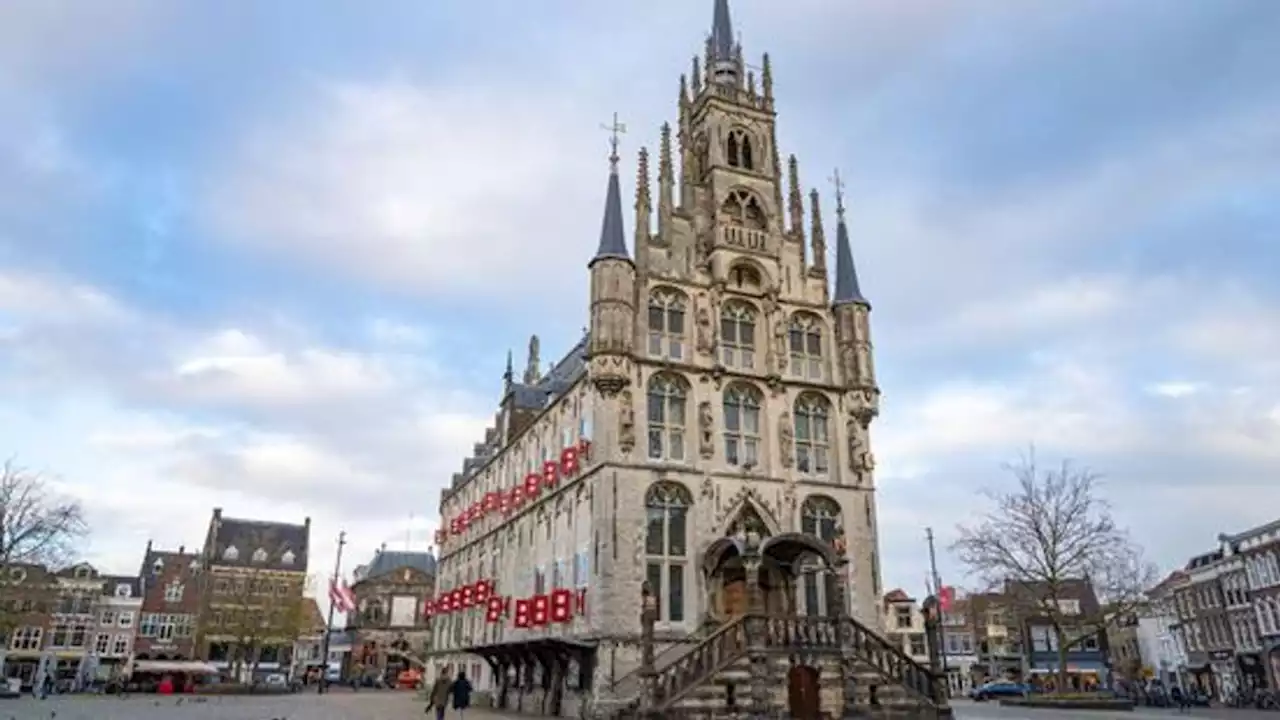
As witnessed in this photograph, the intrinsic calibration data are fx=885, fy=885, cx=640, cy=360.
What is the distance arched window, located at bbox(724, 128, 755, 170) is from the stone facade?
0.21 feet

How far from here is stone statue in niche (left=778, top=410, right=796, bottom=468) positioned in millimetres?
33719

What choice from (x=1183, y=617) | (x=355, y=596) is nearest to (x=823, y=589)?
(x=1183, y=617)

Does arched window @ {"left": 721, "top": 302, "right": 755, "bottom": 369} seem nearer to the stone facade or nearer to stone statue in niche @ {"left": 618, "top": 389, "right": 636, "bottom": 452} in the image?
the stone facade

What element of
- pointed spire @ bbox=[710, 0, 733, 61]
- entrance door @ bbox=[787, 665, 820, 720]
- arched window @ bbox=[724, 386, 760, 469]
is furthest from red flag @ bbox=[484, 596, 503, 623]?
pointed spire @ bbox=[710, 0, 733, 61]

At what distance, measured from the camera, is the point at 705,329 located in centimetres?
3425

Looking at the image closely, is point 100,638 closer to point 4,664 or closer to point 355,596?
point 4,664

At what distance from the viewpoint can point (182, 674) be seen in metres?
66.4

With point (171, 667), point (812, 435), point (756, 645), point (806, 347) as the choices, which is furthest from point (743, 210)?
point (171, 667)

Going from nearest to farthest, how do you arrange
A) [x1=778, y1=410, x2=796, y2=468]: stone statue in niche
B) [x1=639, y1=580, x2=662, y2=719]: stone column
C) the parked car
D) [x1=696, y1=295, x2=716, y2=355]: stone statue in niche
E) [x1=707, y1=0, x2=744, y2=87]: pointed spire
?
1. [x1=639, y1=580, x2=662, y2=719]: stone column
2. [x1=778, y1=410, x2=796, y2=468]: stone statue in niche
3. [x1=696, y1=295, x2=716, y2=355]: stone statue in niche
4. [x1=707, y1=0, x2=744, y2=87]: pointed spire
5. the parked car

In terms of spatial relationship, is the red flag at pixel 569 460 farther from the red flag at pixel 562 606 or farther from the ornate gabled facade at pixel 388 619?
the ornate gabled facade at pixel 388 619

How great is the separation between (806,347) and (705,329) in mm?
4777

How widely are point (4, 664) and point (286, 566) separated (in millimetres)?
25022

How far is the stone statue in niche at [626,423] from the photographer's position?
103ft

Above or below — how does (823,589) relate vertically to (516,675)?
above
